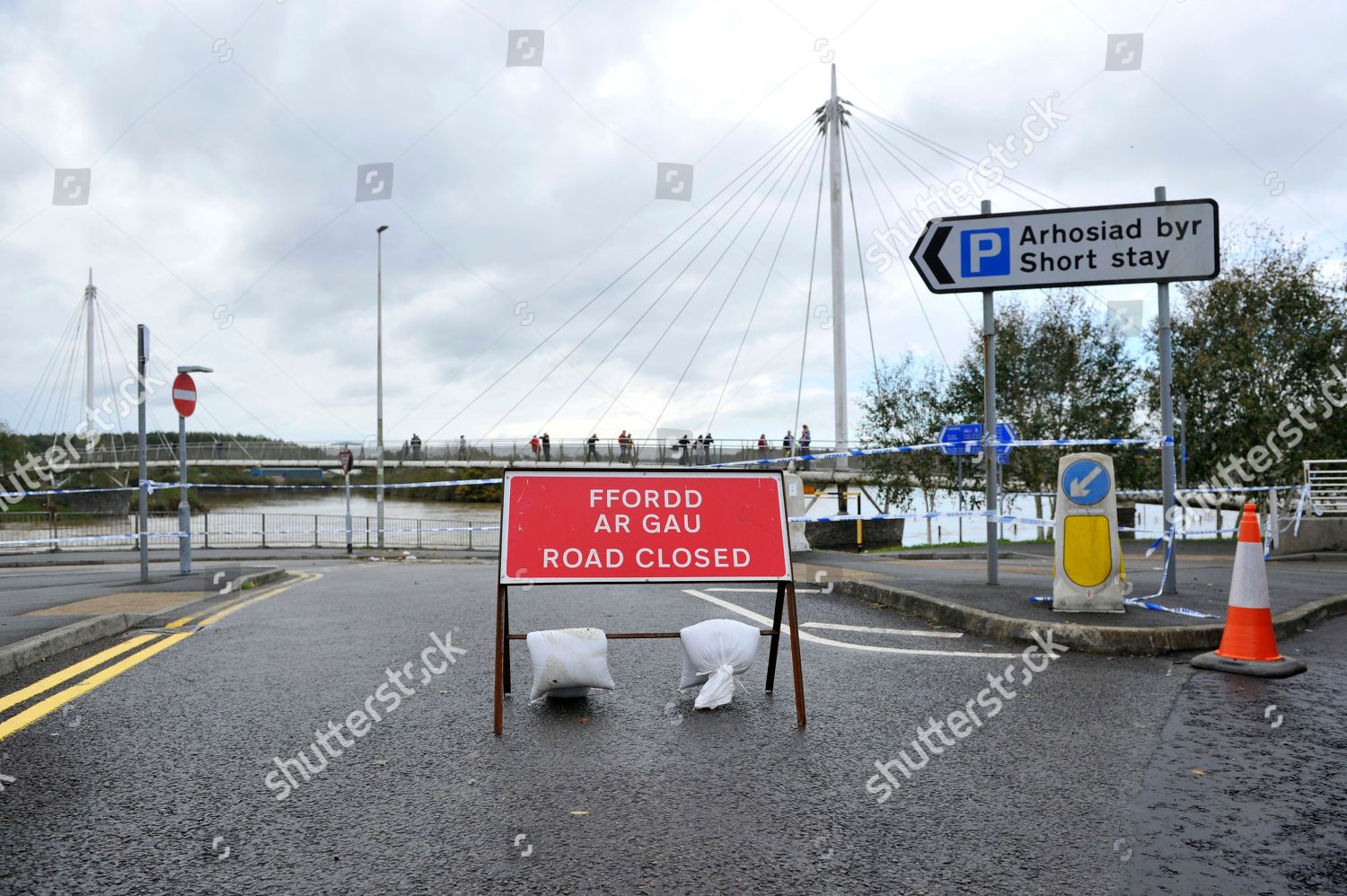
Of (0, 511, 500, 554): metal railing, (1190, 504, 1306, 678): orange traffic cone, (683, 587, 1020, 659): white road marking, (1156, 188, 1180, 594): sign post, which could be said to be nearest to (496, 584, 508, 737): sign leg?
(683, 587, 1020, 659): white road marking

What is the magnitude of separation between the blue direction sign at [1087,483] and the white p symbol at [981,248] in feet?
8.10

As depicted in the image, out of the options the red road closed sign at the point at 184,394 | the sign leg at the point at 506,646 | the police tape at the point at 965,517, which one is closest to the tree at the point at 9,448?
the red road closed sign at the point at 184,394

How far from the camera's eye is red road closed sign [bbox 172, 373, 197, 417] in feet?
44.2

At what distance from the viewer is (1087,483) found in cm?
762

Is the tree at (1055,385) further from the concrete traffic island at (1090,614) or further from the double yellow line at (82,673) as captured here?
the double yellow line at (82,673)

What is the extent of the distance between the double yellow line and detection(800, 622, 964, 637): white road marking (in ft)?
15.9

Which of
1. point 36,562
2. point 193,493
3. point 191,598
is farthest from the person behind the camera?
Answer: point 193,493

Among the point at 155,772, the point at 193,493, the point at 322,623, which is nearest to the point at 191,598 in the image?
the point at 322,623

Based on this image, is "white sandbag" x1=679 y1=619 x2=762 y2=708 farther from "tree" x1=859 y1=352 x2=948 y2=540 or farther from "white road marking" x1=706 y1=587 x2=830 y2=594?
"tree" x1=859 y1=352 x2=948 y2=540

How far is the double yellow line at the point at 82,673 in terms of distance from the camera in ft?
15.9

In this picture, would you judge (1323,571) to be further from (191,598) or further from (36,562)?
(36,562)

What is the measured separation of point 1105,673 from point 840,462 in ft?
105

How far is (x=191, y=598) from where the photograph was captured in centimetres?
1001

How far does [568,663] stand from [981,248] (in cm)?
627
